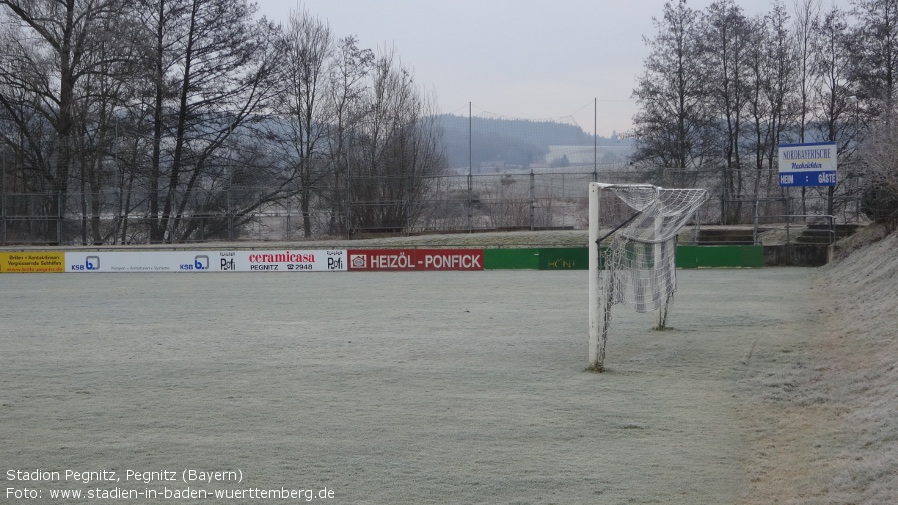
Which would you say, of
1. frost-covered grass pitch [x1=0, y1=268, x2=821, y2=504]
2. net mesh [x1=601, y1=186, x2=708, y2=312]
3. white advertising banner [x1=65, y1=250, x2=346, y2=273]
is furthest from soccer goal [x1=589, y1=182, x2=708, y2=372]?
white advertising banner [x1=65, y1=250, x2=346, y2=273]

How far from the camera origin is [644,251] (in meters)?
14.5

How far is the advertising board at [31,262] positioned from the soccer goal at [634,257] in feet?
78.2

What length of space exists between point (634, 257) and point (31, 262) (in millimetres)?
25990

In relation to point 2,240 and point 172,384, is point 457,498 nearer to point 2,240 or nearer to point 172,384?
point 172,384

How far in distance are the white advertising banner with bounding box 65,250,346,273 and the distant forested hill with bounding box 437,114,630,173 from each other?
36.4ft

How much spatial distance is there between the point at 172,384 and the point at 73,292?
578 inches

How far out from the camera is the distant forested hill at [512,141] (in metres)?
38.9

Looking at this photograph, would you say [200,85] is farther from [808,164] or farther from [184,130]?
[808,164]

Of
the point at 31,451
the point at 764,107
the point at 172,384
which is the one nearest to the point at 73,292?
the point at 172,384

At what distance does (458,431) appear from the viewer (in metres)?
8.35

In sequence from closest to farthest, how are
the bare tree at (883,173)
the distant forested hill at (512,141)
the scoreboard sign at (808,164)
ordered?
the bare tree at (883,173) → the scoreboard sign at (808,164) → the distant forested hill at (512,141)

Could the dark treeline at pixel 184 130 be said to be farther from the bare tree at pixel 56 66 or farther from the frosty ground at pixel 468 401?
the frosty ground at pixel 468 401
